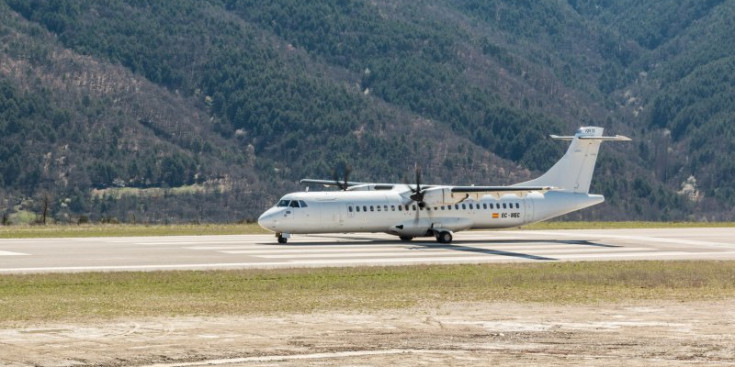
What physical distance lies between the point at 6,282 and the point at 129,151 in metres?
107

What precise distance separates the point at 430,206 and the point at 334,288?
781 inches

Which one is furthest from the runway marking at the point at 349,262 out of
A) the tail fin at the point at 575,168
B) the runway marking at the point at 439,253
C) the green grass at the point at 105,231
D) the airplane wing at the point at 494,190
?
the green grass at the point at 105,231

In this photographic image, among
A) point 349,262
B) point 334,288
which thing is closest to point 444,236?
point 349,262

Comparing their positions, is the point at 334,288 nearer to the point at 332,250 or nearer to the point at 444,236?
the point at 332,250

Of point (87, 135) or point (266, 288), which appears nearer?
point (266, 288)

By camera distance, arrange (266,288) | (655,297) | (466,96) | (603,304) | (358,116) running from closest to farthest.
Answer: (603,304)
(655,297)
(266,288)
(358,116)
(466,96)

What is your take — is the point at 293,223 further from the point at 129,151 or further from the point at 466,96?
the point at 466,96

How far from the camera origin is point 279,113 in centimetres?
15825

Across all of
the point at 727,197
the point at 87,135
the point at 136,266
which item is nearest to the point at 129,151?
the point at 87,135

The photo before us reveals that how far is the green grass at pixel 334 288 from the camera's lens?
24047 millimetres

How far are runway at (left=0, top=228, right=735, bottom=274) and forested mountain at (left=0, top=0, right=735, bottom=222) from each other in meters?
70.6

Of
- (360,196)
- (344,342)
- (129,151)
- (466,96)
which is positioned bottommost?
(344,342)

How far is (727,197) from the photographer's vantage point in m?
165

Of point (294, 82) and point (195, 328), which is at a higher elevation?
point (294, 82)
